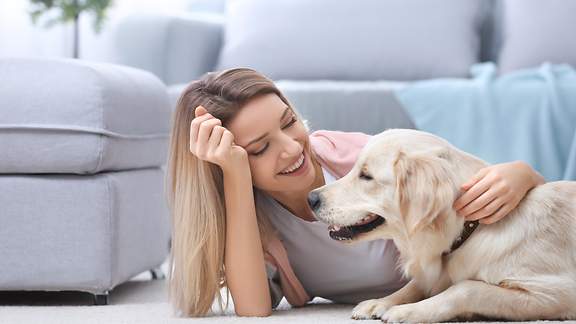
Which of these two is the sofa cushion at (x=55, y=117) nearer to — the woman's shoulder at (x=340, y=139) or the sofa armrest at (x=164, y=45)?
the woman's shoulder at (x=340, y=139)

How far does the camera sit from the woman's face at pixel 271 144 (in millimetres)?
1745

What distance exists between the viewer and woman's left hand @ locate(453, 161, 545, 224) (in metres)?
1.54

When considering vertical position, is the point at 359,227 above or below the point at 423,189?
below

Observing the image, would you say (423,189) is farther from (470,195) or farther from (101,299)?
(101,299)

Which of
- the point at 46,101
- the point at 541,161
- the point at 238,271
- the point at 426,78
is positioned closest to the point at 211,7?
the point at 426,78

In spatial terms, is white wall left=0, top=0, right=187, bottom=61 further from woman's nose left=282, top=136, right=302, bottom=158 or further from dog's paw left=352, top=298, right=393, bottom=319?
dog's paw left=352, top=298, right=393, bottom=319

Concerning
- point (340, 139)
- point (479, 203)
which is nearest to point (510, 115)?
point (340, 139)

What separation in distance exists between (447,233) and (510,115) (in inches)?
60.4

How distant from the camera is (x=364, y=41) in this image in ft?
11.8

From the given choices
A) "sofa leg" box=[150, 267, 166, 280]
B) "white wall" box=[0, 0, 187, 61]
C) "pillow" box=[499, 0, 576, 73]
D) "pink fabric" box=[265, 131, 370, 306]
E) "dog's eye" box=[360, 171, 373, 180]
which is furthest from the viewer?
"white wall" box=[0, 0, 187, 61]

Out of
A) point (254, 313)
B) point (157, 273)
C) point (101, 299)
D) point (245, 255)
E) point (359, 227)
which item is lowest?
point (157, 273)

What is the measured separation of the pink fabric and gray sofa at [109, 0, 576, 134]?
134 cm

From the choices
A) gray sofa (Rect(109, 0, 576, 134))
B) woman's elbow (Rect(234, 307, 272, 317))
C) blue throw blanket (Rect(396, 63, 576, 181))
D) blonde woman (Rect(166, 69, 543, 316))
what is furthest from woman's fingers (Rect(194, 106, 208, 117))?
gray sofa (Rect(109, 0, 576, 134))

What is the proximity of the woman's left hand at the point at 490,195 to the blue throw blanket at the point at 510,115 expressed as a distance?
135 cm
